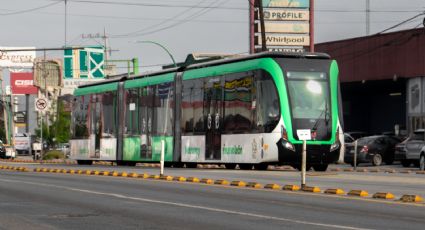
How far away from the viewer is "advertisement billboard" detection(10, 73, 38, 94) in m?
151

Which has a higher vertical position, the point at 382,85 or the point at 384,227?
the point at 382,85

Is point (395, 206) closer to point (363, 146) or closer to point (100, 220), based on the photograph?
point (100, 220)

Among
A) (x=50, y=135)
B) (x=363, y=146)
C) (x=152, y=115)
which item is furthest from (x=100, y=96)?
(x=50, y=135)

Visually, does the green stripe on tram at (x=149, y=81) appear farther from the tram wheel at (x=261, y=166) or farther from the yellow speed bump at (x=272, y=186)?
the yellow speed bump at (x=272, y=186)

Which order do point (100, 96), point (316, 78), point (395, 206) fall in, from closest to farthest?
point (395, 206) < point (316, 78) < point (100, 96)

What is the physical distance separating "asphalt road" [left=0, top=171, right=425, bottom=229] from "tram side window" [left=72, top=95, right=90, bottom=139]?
875 inches

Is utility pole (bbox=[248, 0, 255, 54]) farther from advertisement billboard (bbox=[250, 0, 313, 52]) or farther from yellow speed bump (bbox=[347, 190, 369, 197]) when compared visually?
yellow speed bump (bbox=[347, 190, 369, 197])

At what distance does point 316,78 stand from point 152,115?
31.2 feet

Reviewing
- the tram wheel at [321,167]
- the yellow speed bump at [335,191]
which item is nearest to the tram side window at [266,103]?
the tram wheel at [321,167]

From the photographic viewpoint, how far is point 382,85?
191ft

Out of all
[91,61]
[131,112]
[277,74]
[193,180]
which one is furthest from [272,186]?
[91,61]

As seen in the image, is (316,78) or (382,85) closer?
(316,78)

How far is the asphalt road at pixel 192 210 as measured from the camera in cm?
1259

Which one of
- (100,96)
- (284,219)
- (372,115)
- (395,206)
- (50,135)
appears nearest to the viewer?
(284,219)
